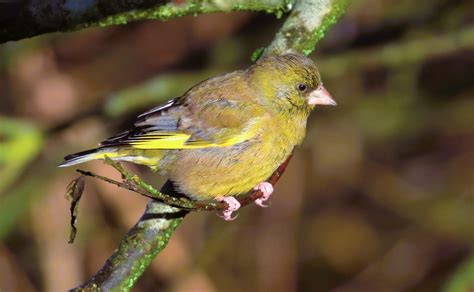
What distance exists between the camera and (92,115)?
682 cm

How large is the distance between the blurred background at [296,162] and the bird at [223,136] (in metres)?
2.09

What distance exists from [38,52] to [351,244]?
3.89 meters

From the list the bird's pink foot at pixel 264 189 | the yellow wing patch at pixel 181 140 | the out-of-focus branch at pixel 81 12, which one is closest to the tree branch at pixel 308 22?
the out-of-focus branch at pixel 81 12

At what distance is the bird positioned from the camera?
4.61m

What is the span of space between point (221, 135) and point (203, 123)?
4.9 inches

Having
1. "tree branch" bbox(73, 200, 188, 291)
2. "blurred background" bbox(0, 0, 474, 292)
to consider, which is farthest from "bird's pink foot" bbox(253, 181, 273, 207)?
"blurred background" bbox(0, 0, 474, 292)

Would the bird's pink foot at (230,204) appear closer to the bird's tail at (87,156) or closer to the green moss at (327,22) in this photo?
the bird's tail at (87,156)

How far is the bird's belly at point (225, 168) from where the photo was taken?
459 cm

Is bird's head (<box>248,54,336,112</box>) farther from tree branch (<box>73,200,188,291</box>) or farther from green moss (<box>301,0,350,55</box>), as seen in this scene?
tree branch (<box>73,200,188,291</box>)

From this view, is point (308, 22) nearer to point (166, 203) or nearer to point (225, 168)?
point (225, 168)

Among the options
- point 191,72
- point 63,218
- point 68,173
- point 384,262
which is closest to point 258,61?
point 191,72

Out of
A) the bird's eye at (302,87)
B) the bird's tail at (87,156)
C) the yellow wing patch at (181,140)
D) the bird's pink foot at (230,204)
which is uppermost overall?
the bird's eye at (302,87)

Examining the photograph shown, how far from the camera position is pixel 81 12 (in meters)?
3.91

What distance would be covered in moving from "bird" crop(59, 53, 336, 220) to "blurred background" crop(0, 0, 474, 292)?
2.09 m
